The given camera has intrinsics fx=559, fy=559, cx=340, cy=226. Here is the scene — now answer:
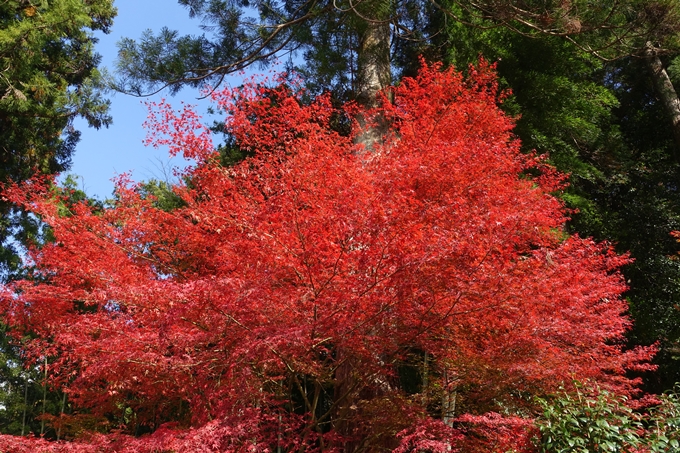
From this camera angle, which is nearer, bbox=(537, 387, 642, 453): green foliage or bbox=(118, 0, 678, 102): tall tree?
bbox=(537, 387, 642, 453): green foliage

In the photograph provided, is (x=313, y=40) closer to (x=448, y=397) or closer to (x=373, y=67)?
(x=373, y=67)

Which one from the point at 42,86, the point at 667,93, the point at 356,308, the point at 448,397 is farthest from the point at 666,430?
the point at 42,86

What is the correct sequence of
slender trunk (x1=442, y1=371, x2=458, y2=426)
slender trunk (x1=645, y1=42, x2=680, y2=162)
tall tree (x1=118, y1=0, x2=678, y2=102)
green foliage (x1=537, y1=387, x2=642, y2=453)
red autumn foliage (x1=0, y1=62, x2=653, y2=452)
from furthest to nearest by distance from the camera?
slender trunk (x1=645, y1=42, x2=680, y2=162) < tall tree (x1=118, y1=0, x2=678, y2=102) < slender trunk (x1=442, y1=371, x2=458, y2=426) < red autumn foliage (x1=0, y1=62, x2=653, y2=452) < green foliage (x1=537, y1=387, x2=642, y2=453)

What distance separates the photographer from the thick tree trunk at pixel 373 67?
33.3 feet

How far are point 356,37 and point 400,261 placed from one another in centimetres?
850

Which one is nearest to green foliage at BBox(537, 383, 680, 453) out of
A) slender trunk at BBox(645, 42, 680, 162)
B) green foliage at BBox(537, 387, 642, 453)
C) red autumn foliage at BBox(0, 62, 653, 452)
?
green foliage at BBox(537, 387, 642, 453)

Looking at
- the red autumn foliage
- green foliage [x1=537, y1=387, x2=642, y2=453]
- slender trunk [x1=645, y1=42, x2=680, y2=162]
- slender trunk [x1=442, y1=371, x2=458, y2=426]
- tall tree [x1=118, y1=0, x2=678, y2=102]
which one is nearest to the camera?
green foliage [x1=537, y1=387, x2=642, y2=453]

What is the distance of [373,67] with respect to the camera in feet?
34.8

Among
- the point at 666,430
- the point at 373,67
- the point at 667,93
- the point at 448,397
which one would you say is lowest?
the point at 666,430

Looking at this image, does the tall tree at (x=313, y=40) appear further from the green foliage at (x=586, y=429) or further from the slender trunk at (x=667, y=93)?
the green foliage at (x=586, y=429)

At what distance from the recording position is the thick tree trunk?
399 inches

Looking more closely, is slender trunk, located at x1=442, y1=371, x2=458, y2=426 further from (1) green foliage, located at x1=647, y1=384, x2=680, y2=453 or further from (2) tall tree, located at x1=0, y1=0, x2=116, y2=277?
(2) tall tree, located at x1=0, y1=0, x2=116, y2=277

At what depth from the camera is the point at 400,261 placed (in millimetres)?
4664

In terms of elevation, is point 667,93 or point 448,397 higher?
point 667,93
